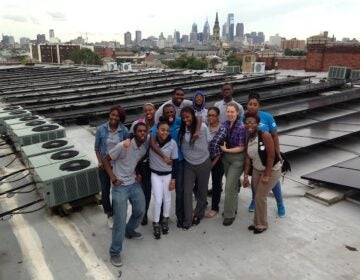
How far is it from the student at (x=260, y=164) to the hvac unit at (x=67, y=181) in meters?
2.17

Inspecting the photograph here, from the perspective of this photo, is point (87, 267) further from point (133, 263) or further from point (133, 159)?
point (133, 159)

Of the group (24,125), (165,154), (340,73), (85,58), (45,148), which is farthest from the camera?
(85,58)

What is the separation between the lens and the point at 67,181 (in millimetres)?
4270

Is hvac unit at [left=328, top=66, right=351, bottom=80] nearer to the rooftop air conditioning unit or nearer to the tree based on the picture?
the rooftop air conditioning unit

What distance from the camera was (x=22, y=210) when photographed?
4.54 meters

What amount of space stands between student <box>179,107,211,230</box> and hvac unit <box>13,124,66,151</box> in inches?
143

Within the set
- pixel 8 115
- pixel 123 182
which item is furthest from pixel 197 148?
pixel 8 115

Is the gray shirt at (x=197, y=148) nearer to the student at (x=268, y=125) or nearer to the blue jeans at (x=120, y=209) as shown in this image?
the student at (x=268, y=125)

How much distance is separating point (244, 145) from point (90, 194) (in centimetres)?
229

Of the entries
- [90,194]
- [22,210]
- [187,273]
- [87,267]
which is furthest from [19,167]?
[187,273]

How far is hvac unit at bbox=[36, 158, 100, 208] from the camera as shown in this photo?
13.7 ft

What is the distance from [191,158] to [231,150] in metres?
0.51

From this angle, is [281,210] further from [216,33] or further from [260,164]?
[216,33]

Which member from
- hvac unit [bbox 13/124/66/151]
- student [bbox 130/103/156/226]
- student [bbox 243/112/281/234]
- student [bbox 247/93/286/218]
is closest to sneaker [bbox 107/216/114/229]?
student [bbox 130/103/156/226]
